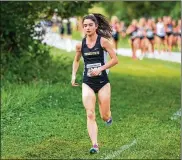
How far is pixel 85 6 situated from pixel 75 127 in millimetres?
8286

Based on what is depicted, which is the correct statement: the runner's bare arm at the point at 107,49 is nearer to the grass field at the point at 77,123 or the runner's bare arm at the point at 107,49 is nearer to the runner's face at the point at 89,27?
the runner's face at the point at 89,27

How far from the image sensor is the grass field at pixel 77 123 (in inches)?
376

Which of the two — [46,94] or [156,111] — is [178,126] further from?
[46,94]

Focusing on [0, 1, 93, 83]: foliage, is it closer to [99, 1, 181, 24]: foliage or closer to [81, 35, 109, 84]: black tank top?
[81, 35, 109, 84]: black tank top

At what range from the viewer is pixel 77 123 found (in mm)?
10781

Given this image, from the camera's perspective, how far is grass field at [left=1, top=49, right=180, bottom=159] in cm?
955

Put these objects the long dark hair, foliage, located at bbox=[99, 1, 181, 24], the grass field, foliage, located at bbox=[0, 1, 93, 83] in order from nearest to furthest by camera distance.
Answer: the long dark hair
the grass field
foliage, located at bbox=[0, 1, 93, 83]
foliage, located at bbox=[99, 1, 181, 24]

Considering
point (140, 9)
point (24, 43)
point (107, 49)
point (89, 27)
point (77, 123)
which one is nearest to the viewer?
point (89, 27)

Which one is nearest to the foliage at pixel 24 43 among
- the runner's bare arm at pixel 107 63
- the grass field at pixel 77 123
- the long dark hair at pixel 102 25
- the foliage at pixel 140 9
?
the grass field at pixel 77 123

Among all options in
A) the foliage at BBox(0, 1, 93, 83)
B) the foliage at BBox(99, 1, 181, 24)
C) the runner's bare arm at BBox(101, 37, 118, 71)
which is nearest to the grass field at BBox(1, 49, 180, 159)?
the foliage at BBox(0, 1, 93, 83)

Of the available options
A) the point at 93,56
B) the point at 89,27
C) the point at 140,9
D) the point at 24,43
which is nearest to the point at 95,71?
the point at 93,56

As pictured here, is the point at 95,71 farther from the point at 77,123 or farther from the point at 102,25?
the point at 77,123

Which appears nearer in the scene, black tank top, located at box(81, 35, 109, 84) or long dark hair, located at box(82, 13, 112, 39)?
black tank top, located at box(81, 35, 109, 84)

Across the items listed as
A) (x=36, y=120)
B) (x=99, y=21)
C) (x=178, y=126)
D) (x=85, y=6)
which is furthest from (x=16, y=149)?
(x=85, y=6)
